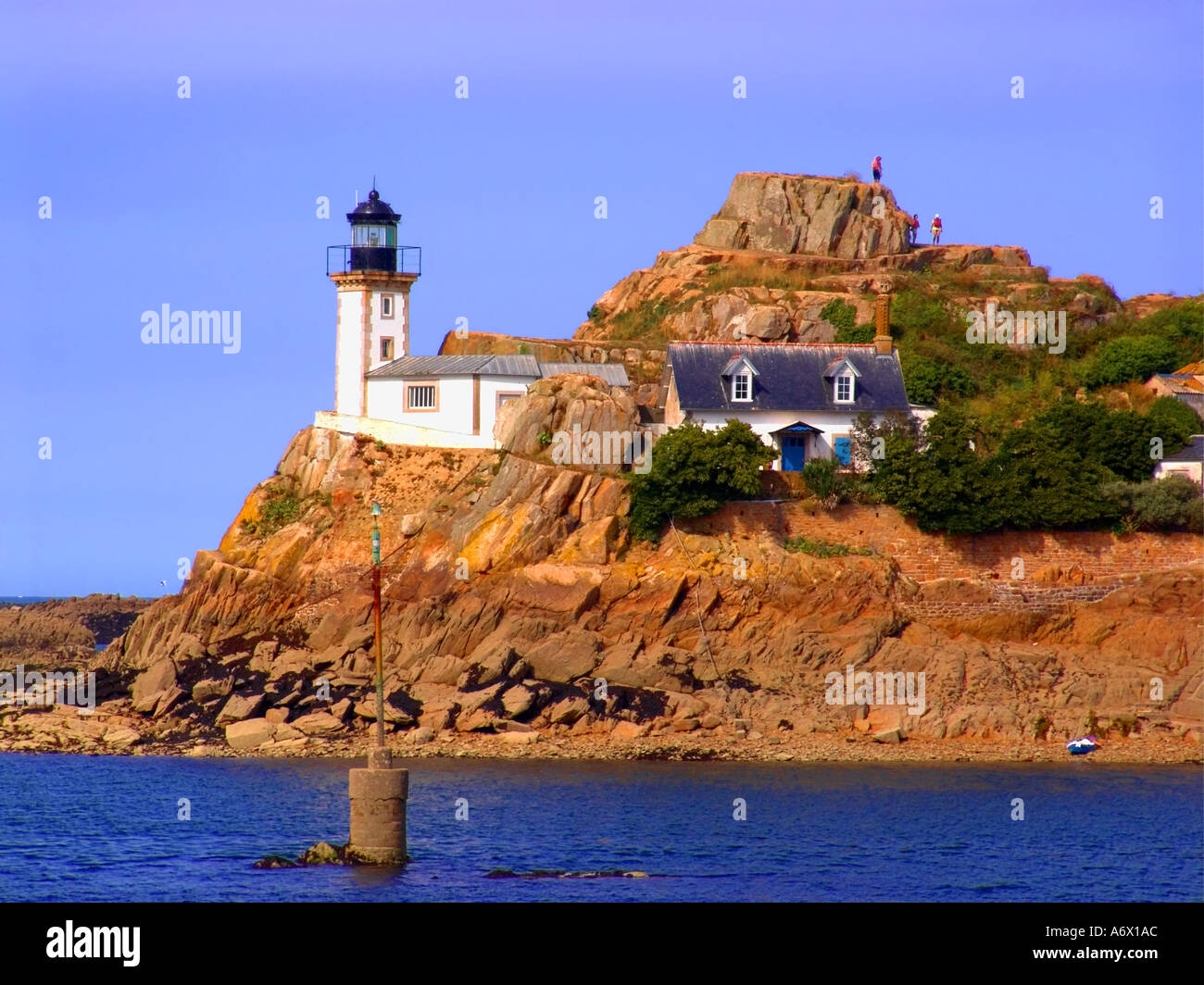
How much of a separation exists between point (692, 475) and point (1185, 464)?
16.7 m

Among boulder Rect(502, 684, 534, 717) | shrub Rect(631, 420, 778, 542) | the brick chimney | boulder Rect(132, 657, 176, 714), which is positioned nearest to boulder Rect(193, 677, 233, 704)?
boulder Rect(132, 657, 176, 714)

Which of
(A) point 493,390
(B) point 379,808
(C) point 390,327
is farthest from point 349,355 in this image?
(B) point 379,808

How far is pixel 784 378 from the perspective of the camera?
6234 cm

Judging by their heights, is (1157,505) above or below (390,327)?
below

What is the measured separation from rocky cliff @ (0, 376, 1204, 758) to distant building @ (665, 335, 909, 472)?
9.14 ft

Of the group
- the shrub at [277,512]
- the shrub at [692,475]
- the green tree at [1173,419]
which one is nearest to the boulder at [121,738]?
the shrub at [277,512]

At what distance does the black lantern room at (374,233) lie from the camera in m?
66.2

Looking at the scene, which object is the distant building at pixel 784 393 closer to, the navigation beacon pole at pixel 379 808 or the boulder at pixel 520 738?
the boulder at pixel 520 738

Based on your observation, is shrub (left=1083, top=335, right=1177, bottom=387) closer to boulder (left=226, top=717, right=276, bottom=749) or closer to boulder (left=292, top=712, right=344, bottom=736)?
boulder (left=292, top=712, right=344, bottom=736)

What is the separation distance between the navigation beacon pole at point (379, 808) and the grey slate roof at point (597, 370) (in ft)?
102

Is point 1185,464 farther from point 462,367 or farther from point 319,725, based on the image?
point 319,725

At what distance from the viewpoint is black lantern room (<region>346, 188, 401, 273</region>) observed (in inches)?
2607

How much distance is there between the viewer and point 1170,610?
186 ft
